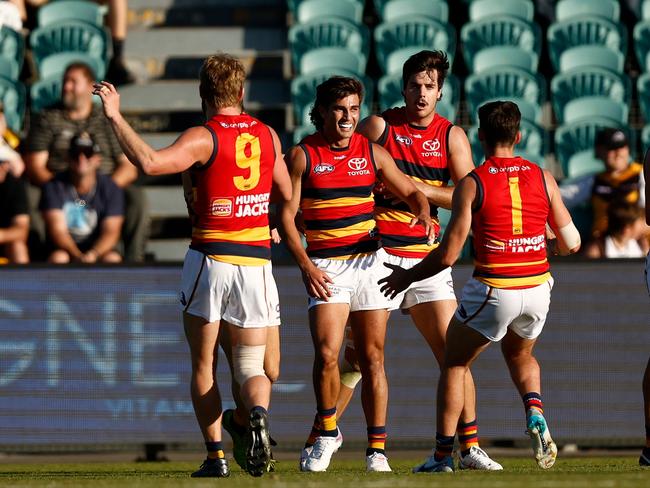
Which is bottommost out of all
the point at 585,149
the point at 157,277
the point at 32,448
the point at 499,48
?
the point at 32,448

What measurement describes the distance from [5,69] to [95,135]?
2.48 meters

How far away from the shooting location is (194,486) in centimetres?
614

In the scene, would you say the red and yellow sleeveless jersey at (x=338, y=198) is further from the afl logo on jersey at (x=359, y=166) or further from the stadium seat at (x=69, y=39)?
the stadium seat at (x=69, y=39)

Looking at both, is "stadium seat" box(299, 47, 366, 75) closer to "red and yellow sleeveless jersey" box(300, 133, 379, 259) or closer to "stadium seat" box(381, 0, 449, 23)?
"stadium seat" box(381, 0, 449, 23)

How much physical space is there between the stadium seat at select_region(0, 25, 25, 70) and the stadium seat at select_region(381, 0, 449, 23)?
153 inches

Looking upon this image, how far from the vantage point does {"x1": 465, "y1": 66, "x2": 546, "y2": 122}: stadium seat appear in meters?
13.9

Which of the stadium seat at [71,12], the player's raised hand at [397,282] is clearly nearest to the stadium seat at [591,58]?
the stadium seat at [71,12]

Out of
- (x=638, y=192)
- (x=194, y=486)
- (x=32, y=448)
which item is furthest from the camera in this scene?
(x=638, y=192)

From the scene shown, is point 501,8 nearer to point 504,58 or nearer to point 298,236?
point 504,58

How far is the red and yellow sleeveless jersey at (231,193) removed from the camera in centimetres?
690

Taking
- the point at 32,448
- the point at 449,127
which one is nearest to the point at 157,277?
the point at 32,448

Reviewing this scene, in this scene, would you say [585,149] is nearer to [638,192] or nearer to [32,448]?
[638,192]

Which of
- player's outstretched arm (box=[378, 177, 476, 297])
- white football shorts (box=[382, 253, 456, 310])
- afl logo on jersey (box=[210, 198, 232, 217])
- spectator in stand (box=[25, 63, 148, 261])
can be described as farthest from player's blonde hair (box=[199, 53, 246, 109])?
spectator in stand (box=[25, 63, 148, 261])

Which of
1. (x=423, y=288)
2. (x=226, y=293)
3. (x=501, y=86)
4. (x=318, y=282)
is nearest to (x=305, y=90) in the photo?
(x=501, y=86)
